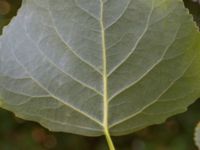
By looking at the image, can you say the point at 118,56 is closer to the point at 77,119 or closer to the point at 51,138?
the point at 77,119

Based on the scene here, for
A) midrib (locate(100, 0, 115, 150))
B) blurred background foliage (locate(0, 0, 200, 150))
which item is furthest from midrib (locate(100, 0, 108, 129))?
blurred background foliage (locate(0, 0, 200, 150))

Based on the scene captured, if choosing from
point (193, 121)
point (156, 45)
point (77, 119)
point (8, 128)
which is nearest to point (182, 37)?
point (156, 45)

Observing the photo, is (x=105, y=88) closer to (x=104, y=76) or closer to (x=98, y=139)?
(x=104, y=76)

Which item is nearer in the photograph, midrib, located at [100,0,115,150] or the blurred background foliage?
midrib, located at [100,0,115,150]

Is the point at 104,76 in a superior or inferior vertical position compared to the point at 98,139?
superior

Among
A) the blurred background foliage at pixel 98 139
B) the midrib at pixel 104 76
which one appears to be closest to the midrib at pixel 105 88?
the midrib at pixel 104 76

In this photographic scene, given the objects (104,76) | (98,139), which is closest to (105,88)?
(104,76)

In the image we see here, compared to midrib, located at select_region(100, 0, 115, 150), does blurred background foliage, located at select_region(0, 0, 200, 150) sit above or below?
below

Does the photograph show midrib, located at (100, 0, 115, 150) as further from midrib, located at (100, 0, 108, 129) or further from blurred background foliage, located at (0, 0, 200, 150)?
blurred background foliage, located at (0, 0, 200, 150)
